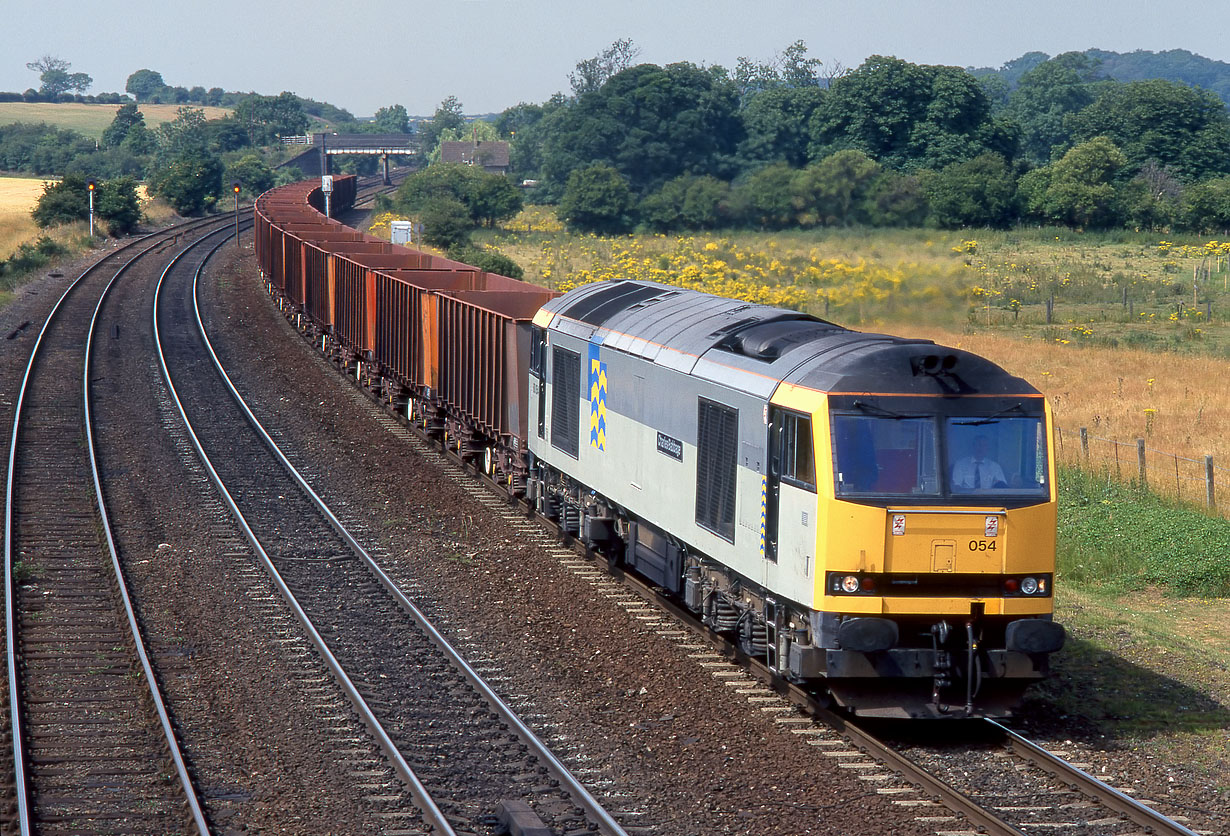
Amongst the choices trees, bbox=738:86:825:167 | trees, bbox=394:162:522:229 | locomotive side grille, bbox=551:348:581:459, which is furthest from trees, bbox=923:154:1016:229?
trees, bbox=394:162:522:229

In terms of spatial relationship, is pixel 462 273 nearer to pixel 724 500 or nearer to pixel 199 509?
pixel 199 509

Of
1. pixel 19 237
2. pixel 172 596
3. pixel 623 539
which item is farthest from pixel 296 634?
pixel 19 237

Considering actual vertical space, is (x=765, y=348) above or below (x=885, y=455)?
above

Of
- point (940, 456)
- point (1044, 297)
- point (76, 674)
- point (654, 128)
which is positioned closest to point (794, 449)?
point (940, 456)

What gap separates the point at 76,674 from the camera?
41.7 ft

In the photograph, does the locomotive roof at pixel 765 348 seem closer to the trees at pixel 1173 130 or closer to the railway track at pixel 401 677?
the railway track at pixel 401 677

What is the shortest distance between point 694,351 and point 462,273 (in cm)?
1833

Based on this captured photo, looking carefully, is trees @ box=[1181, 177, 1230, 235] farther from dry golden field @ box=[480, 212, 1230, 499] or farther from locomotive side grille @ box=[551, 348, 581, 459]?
locomotive side grille @ box=[551, 348, 581, 459]

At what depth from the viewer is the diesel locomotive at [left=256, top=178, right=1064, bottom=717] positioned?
10508mm

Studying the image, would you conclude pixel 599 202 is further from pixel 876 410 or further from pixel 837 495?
pixel 837 495

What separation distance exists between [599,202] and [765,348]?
5679cm

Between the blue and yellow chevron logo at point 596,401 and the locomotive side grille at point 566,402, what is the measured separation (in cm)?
51

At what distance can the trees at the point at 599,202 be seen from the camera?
6762 centimetres

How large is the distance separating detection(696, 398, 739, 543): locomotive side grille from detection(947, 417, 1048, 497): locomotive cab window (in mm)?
2167
